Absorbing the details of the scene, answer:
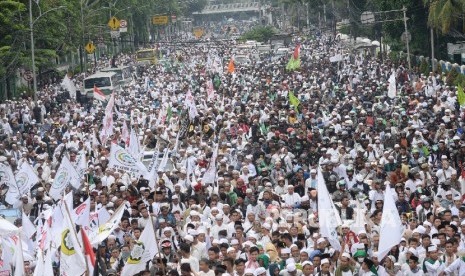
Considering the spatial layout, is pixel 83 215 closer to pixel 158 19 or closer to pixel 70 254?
pixel 70 254

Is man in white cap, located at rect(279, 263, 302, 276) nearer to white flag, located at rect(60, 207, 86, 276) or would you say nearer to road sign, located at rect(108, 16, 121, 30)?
white flag, located at rect(60, 207, 86, 276)

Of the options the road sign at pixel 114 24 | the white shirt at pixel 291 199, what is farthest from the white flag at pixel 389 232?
the road sign at pixel 114 24

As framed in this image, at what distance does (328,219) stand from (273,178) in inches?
252

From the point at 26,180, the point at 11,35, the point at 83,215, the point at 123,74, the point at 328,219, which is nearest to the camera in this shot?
the point at 328,219

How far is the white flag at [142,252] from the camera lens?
1455cm

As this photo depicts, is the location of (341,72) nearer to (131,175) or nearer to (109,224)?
(131,175)

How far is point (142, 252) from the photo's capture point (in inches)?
573

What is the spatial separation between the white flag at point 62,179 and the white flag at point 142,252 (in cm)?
604

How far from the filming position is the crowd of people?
15.0m

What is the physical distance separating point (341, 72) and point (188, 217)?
112ft

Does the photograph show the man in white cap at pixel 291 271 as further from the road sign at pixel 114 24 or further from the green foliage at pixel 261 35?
the green foliage at pixel 261 35

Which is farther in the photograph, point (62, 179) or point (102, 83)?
point (102, 83)

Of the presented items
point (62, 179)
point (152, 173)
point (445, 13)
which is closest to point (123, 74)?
point (445, 13)

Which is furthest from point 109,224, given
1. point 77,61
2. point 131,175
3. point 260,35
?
point 260,35
